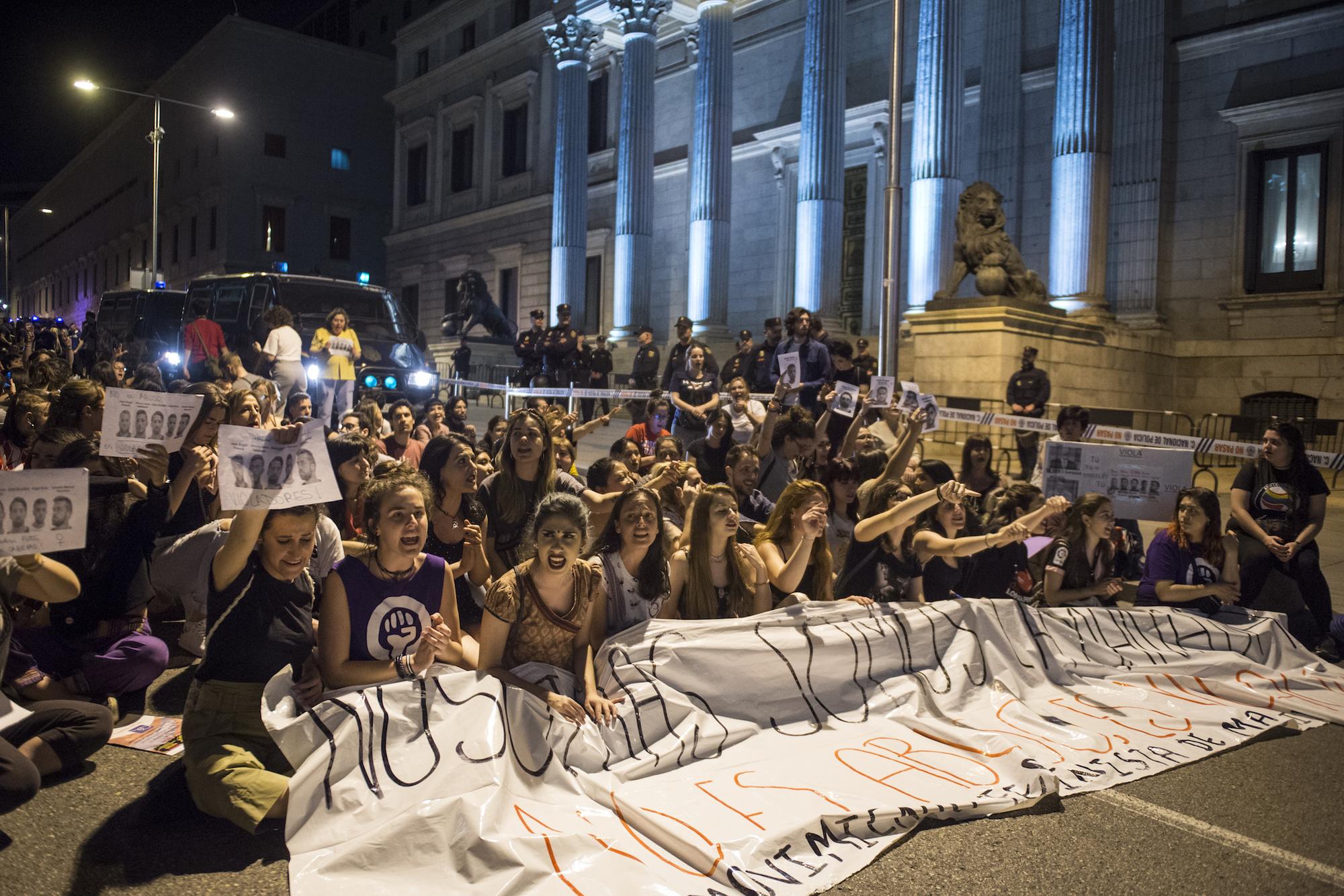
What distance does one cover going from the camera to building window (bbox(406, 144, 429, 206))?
4331cm

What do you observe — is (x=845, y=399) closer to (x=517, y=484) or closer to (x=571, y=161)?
(x=517, y=484)

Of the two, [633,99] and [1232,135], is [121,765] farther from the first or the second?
[633,99]

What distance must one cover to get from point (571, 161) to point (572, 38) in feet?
11.9

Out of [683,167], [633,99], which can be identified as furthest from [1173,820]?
[683,167]

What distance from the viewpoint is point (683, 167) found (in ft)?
101

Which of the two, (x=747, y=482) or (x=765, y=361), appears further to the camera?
(x=765, y=361)

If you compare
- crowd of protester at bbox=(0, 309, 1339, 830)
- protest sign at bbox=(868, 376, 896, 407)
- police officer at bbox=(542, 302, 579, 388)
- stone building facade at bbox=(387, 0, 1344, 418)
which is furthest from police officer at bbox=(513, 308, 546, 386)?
protest sign at bbox=(868, 376, 896, 407)

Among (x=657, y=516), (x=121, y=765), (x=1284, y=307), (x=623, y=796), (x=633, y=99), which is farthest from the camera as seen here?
(x=633, y=99)

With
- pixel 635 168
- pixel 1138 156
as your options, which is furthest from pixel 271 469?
pixel 635 168

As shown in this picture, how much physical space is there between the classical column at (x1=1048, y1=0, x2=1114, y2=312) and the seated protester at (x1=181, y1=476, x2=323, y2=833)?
16.8 meters

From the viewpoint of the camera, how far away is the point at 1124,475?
7504 mm

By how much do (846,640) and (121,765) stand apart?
337 centimetres

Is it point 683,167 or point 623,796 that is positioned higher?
point 683,167

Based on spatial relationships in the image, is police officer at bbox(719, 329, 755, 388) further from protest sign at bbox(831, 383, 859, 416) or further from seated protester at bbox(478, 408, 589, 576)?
seated protester at bbox(478, 408, 589, 576)
